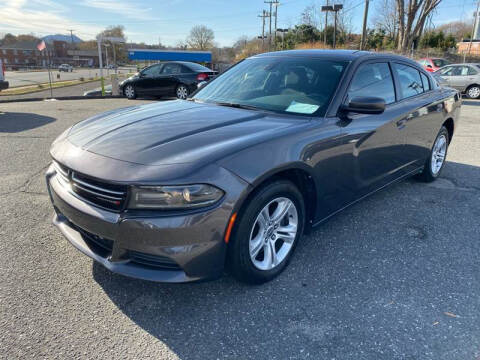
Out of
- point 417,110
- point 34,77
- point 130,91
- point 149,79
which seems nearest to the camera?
point 417,110

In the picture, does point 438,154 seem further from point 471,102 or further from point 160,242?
point 471,102

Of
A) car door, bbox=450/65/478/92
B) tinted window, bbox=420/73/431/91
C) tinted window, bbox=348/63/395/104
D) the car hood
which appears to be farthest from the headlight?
car door, bbox=450/65/478/92

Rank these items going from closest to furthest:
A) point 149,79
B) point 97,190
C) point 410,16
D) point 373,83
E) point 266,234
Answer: point 97,190 → point 266,234 → point 373,83 → point 149,79 → point 410,16

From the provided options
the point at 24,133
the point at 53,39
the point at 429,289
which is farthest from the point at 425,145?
the point at 53,39

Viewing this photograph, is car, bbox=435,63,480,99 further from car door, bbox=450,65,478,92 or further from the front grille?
the front grille

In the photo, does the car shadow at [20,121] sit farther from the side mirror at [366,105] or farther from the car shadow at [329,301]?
the side mirror at [366,105]

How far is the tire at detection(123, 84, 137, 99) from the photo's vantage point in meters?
14.6

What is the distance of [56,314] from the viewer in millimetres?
2227

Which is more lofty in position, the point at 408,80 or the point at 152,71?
the point at 152,71

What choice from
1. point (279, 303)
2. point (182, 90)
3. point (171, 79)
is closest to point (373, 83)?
point (279, 303)

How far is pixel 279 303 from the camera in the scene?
93.4 inches

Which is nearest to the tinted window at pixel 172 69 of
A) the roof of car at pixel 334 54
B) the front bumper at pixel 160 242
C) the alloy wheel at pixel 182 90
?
the alloy wheel at pixel 182 90

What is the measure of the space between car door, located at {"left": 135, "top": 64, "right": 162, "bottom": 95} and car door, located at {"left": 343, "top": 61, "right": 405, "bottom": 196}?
11793 millimetres

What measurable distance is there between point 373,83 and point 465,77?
595 inches
